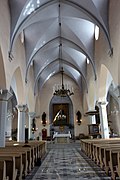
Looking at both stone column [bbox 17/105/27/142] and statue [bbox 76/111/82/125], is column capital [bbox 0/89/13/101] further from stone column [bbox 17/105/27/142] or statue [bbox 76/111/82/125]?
statue [bbox 76/111/82/125]

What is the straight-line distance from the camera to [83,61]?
18484mm

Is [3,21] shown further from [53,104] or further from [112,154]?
[53,104]

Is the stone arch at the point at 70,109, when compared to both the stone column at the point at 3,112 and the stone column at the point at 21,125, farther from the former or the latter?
the stone column at the point at 3,112

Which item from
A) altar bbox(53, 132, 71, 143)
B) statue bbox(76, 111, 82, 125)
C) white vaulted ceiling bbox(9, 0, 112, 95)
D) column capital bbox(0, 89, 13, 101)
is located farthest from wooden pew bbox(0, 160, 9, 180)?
statue bbox(76, 111, 82, 125)

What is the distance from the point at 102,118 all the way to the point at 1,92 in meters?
8.17

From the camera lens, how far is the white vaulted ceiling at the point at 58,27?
1022 centimetres

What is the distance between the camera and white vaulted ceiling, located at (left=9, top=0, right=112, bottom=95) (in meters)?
10.2

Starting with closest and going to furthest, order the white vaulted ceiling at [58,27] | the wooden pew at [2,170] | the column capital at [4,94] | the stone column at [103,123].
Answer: the wooden pew at [2,170]
the column capital at [4,94]
the white vaulted ceiling at [58,27]
the stone column at [103,123]

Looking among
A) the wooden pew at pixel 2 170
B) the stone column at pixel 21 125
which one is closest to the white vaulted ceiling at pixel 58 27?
the stone column at pixel 21 125

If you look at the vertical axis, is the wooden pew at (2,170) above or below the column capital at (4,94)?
below

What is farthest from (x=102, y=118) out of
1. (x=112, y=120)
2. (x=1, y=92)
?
(x=112, y=120)

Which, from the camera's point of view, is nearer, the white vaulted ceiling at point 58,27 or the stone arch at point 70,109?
the white vaulted ceiling at point 58,27

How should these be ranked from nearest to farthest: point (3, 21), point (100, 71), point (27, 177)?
point (27, 177) < point (3, 21) < point (100, 71)

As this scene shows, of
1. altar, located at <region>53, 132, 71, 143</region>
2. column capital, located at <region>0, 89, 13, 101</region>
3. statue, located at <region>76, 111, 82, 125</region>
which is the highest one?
column capital, located at <region>0, 89, 13, 101</region>
